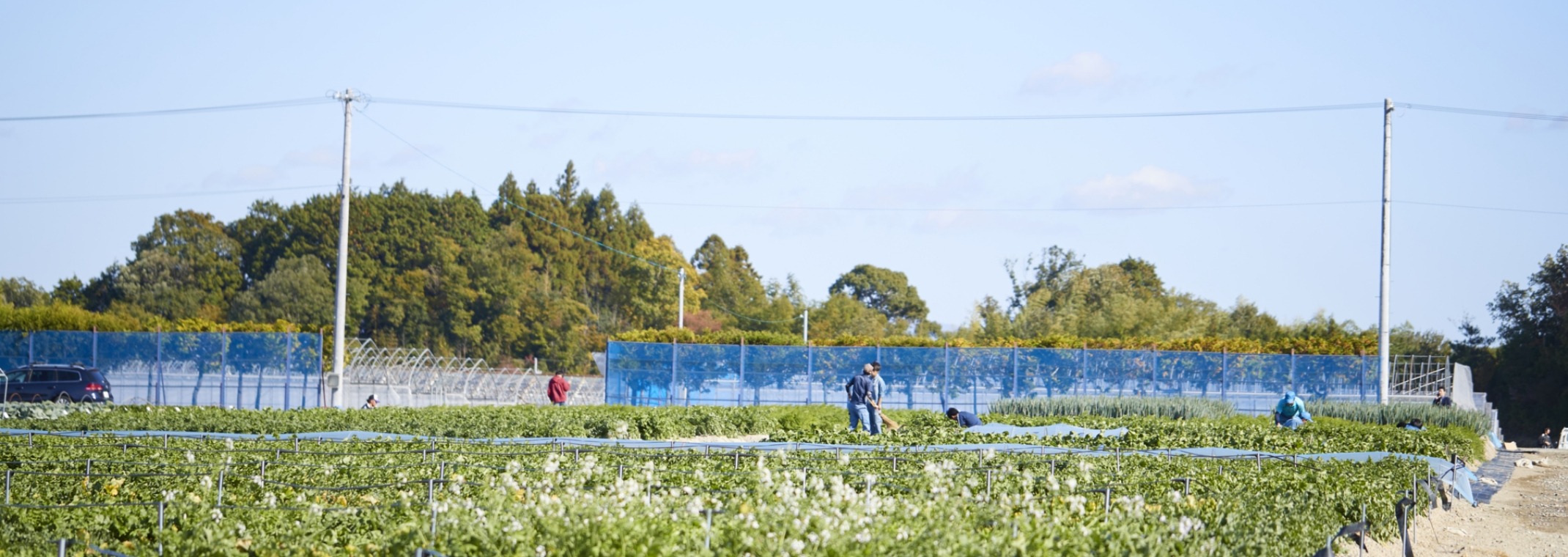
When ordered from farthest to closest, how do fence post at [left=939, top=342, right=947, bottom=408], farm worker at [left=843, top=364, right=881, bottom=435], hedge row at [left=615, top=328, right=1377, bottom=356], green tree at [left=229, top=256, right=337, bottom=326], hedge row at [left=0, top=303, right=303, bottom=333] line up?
green tree at [left=229, top=256, right=337, bottom=326]
hedge row at [left=0, top=303, right=303, bottom=333]
hedge row at [left=615, top=328, right=1377, bottom=356]
fence post at [left=939, top=342, right=947, bottom=408]
farm worker at [left=843, top=364, right=881, bottom=435]

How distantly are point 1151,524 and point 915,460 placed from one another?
6.09 metres

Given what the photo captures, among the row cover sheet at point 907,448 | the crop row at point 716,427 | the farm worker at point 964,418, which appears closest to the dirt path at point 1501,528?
the row cover sheet at point 907,448

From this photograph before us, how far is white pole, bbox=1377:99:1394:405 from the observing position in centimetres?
2927

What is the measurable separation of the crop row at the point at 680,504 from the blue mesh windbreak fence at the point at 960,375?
19151 millimetres

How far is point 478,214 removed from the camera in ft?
252

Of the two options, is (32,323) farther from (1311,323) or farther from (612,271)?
(1311,323)

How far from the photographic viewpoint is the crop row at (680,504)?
702 centimetres

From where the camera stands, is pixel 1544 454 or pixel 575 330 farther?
pixel 575 330

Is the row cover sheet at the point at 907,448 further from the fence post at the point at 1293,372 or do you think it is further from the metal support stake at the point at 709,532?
the fence post at the point at 1293,372

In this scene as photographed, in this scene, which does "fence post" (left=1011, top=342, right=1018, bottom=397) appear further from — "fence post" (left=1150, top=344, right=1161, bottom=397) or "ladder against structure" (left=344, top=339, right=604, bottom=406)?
"ladder against structure" (left=344, top=339, right=604, bottom=406)

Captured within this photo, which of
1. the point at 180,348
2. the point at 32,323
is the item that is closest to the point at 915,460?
the point at 180,348

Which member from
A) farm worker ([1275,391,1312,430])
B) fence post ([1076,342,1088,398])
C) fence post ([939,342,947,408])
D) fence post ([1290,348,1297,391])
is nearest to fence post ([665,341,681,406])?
fence post ([939,342,947,408])

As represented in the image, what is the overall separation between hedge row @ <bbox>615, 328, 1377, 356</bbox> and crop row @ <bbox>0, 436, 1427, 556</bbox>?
20.8m

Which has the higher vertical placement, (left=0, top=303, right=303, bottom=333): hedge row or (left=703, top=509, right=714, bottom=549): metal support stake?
(left=0, top=303, right=303, bottom=333): hedge row
